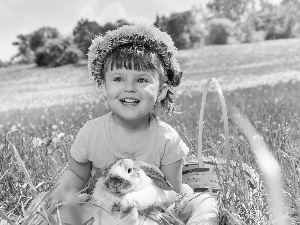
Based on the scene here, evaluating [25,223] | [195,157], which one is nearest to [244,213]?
[25,223]

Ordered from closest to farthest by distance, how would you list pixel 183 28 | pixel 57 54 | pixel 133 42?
pixel 133 42, pixel 183 28, pixel 57 54

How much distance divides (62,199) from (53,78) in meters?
23.2

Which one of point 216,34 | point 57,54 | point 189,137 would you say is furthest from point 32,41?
point 189,137

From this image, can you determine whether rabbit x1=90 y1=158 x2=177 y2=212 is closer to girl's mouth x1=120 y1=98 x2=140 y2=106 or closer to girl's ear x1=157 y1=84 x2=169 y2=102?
girl's mouth x1=120 y1=98 x2=140 y2=106

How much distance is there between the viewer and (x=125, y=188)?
7.61ft

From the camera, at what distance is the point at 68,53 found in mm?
31359

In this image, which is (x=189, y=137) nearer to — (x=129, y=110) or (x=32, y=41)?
(x=129, y=110)

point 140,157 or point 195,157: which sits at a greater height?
point 140,157

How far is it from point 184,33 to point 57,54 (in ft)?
29.2

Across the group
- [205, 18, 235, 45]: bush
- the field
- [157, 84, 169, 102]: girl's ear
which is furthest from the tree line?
[157, 84, 169, 102]: girl's ear

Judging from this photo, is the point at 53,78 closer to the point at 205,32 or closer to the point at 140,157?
the point at 205,32

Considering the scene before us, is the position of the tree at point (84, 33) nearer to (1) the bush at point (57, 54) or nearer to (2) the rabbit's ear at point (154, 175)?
(1) the bush at point (57, 54)

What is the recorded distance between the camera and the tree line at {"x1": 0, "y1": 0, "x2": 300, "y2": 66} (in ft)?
103

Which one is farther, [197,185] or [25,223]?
[197,185]
